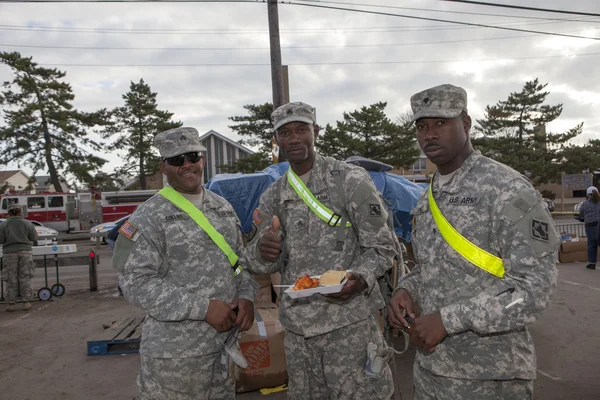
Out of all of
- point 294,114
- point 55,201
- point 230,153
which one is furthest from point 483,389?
point 230,153

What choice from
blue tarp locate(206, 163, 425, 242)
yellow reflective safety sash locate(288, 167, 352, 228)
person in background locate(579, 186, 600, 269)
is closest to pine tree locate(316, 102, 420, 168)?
person in background locate(579, 186, 600, 269)

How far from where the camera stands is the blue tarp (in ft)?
19.4

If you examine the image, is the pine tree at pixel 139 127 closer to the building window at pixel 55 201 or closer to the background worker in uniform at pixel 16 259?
the building window at pixel 55 201

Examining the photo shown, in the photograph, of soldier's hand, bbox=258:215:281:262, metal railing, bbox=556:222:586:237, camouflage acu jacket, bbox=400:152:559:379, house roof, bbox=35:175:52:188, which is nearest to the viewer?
camouflage acu jacket, bbox=400:152:559:379

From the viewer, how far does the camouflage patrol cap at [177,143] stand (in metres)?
2.88

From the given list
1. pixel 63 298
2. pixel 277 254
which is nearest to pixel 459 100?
pixel 277 254

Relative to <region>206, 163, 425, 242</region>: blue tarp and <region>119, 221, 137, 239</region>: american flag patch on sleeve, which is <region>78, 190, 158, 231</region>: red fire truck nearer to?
<region>206, 163, 425, 242</region>: blue tarp

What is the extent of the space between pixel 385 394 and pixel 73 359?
4.98m

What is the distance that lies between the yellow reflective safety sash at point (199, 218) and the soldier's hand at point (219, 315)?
33 cm

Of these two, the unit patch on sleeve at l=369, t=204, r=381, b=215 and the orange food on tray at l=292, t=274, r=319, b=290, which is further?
the unit patch on sleeve at l=369, t=204, r=381, b=215

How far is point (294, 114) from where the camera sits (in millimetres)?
3006

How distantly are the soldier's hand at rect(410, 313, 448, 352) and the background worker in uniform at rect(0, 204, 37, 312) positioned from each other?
9.38 m

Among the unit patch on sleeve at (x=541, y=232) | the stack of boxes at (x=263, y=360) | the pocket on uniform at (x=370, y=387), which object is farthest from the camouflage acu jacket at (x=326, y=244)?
the stack of boxes at (x=263, y=360)

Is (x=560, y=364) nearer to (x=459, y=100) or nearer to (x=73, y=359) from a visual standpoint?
(x=459, y=100)
